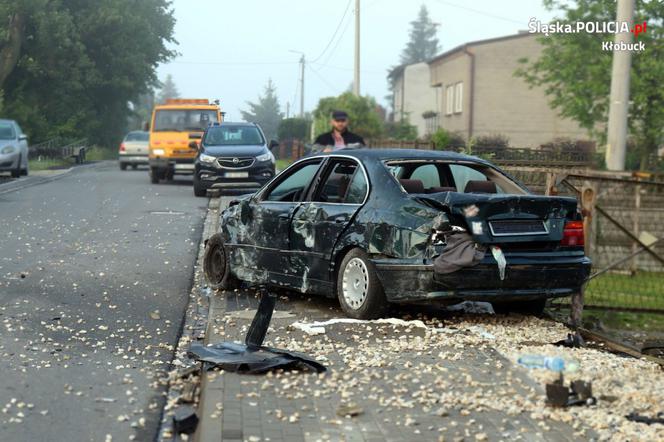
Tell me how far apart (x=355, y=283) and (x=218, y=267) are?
7.94 ft

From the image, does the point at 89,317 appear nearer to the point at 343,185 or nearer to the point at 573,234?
the point at 343,185

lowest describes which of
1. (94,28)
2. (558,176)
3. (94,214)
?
(94,214)

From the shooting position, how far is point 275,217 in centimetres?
989

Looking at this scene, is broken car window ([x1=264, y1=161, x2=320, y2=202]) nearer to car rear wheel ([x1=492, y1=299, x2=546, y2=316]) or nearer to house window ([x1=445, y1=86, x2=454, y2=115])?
car rear wheel ([x1=492, y1=299, x2=546, y2=316])

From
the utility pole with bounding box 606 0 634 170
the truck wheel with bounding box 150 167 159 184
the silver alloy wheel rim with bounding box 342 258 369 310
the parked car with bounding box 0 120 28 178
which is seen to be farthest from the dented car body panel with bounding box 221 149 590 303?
the parked car with bounding box 0 120 28 178

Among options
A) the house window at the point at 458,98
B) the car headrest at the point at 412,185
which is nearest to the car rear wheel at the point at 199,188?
the car headrest at the point at 412,185

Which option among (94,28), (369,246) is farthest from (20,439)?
(94,28)

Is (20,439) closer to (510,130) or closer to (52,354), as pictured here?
(52,354)

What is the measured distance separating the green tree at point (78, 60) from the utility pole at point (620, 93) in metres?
44.1

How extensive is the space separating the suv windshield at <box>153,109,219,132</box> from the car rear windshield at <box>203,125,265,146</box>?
164 inches

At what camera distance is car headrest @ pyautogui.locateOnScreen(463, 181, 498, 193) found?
29.7 feet

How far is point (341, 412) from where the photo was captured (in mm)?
5625

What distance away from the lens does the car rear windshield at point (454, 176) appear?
909 centimetres

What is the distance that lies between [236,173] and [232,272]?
14.7 metres
